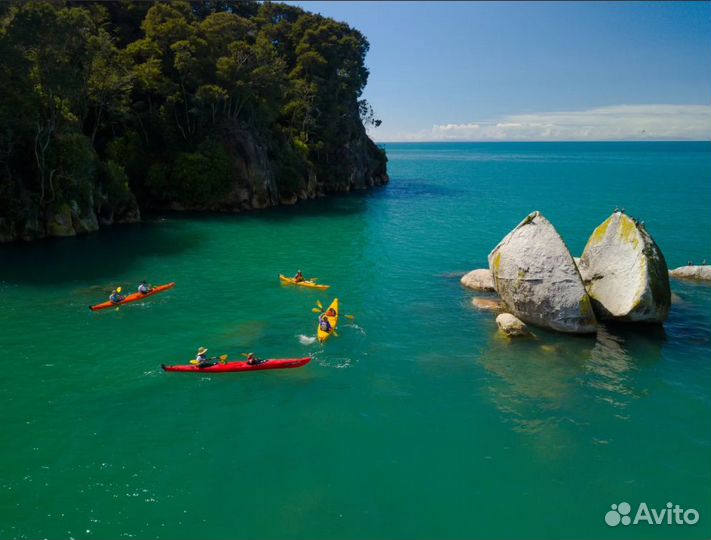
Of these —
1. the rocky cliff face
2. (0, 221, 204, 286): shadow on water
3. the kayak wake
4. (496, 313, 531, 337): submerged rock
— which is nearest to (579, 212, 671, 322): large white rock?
(496, 313, 531, 337): submerged rock

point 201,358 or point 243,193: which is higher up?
point 243,193

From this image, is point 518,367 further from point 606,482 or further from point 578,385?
point 606,482

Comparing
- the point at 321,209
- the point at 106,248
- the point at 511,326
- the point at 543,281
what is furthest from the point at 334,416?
the point at 321,209

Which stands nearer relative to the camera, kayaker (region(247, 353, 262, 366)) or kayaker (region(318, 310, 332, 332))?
kayaker (region(247, 353, 262, 366))

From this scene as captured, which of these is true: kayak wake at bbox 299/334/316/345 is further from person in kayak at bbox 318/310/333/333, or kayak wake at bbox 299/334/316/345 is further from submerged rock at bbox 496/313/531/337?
submerged rock at bbox 496/313/531/337

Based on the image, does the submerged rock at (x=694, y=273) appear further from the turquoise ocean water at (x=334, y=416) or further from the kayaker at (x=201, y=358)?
the kayaker at (x=201, y=358)

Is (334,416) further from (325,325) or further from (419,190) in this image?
(419,190)

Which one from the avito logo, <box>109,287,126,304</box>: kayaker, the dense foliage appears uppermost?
the dense foliage
